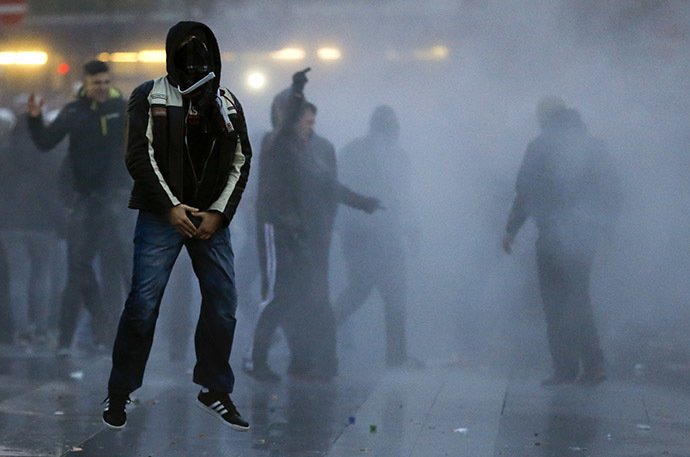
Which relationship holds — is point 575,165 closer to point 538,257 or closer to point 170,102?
point 538,257

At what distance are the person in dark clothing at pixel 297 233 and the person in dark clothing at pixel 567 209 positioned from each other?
102 centimetres

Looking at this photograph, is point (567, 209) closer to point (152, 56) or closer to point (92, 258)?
point (92, 258)

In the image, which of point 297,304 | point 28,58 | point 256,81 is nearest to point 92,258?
point 297,304

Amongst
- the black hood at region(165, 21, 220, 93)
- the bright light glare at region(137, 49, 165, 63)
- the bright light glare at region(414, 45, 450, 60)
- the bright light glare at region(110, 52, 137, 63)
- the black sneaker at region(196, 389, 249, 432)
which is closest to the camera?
the black hood at region(165, 21, 220, 93)

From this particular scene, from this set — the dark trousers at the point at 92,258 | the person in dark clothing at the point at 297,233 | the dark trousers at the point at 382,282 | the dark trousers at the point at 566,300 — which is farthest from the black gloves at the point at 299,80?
the dark trousers at the point at 566,300

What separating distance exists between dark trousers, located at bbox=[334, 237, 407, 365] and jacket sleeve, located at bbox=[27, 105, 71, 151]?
6.40ft

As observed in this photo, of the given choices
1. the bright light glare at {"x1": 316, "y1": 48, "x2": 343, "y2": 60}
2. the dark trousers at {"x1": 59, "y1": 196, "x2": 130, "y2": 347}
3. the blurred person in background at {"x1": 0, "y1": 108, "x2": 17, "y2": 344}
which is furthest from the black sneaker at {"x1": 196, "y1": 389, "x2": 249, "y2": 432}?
the blurred person in background at {"x1": 0, "y1": 108, "x2": 17, "y2": 344}

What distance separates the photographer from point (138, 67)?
926 cm

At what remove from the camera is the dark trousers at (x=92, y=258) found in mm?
7410

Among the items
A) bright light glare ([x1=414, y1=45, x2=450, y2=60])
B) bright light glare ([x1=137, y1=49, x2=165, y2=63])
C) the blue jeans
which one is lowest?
the blue jeans

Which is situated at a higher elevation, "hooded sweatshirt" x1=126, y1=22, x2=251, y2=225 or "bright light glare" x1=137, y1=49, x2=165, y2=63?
"bright light glare" x1=137, y1=49, x2=165, y2=63

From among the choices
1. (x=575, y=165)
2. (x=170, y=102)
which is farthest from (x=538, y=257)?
(x=170, y=102)

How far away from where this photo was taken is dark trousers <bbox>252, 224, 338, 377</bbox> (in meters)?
6.97

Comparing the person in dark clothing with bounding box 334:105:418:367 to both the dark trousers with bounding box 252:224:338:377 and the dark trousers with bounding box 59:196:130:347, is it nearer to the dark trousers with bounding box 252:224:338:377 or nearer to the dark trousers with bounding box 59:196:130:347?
the dark trousers with bounding box 252:224:338:377
